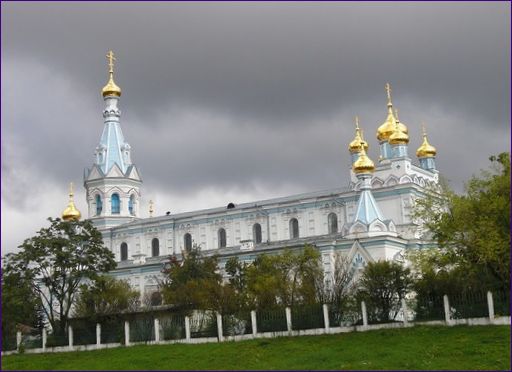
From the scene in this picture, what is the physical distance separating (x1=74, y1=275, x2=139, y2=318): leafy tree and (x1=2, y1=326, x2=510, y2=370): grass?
451 centimetres

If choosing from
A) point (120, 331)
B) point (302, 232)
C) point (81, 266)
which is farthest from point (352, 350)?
point (302, 232)

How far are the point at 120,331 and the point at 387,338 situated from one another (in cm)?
992

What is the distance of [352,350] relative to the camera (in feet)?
76.9

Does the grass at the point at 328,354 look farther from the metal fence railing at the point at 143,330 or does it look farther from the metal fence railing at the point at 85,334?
the metal fence railing at the point at 85,334

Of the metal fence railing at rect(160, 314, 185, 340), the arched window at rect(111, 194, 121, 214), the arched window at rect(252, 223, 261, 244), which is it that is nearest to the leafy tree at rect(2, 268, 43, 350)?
the metal fence railing at rect(160, 314, 185, 340)

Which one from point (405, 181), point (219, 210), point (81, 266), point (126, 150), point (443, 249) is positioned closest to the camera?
point (443, 249)

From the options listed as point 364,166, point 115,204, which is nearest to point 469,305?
point 364,166

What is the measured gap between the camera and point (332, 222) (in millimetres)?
51312

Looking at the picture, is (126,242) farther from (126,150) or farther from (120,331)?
(120,331)

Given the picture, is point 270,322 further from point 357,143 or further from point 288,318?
point 357,143

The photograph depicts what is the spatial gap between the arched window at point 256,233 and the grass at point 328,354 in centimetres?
2552

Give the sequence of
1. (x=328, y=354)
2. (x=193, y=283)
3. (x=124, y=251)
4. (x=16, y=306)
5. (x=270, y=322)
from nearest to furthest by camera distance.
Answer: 1. (x=328, y=354)
2. (x=270, y=322)
3. (x=16, y=306)
4. (x=193, y=283)
5. (x=124, y=251)

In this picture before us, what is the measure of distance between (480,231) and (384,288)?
13.2ft

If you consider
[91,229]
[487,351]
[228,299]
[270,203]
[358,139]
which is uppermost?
[358,139]
